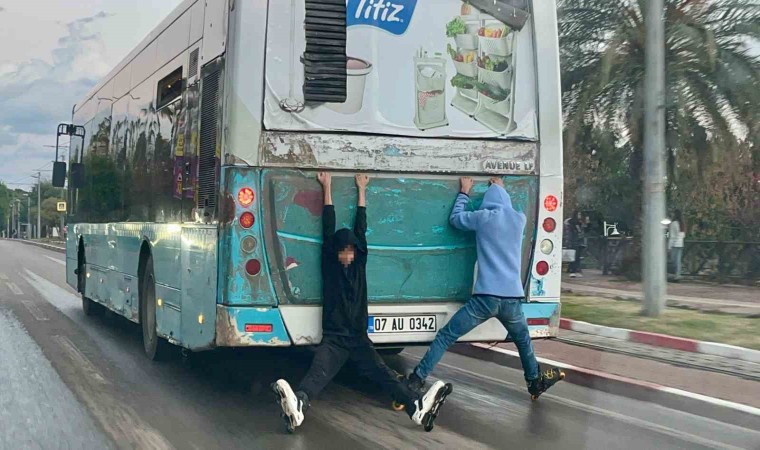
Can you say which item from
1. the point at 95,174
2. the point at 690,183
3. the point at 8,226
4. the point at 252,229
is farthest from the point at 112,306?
the point at 8,226

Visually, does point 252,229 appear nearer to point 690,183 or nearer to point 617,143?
point 617,143

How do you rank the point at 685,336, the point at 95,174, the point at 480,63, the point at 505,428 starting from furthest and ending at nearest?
the point at 95,174 < the point at 685,336 < the point at 480,63 < the point at 505,428

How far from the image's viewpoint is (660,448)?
6.24 metres

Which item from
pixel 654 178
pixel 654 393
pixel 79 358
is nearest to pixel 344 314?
pixel 654 393

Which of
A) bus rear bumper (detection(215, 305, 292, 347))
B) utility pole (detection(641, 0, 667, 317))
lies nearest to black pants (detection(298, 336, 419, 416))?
bus rear bumper (detection(215, 305, 292, 347))

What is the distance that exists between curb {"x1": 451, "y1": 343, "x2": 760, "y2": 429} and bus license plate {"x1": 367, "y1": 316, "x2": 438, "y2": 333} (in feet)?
6.87

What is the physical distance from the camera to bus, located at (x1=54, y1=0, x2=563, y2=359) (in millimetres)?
6758

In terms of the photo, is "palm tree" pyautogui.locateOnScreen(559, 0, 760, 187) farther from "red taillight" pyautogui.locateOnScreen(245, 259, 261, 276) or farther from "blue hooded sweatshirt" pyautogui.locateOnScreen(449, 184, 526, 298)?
"red taillight" pyautogui.locateOnScreen(245, 259, 261, 276)

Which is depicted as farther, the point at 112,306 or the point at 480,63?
the point at 112,306

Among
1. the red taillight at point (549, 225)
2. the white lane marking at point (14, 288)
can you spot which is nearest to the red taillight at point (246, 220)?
the red taillight at point (549, 225)

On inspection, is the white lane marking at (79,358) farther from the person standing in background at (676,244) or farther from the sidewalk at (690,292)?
the person standing in background at (676,244)

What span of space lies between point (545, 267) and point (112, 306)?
6.17 m

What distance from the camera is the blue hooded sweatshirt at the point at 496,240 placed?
7.01 meters

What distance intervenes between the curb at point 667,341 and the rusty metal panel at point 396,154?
3841mm
